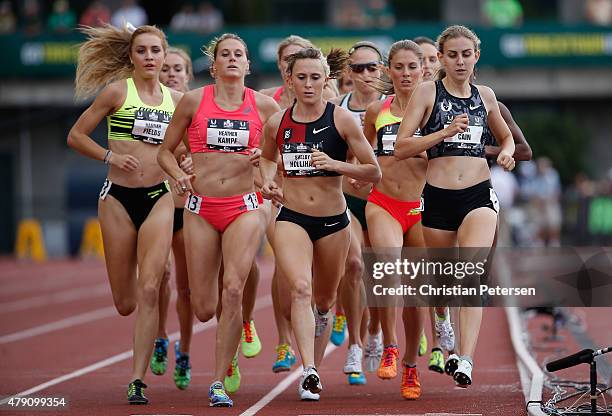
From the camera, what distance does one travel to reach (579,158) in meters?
34.8

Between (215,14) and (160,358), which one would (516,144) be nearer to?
(160,358)

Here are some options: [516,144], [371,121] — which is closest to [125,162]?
[371,121]

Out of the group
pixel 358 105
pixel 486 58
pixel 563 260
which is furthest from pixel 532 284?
pixel 486 58

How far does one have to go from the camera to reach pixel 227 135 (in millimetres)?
9914

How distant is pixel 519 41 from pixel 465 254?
2380cm

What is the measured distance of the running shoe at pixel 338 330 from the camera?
12.2m

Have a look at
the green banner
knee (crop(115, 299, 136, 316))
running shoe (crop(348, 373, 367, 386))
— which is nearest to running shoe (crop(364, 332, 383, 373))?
running shoe (crop(348, 373, 367, 386))

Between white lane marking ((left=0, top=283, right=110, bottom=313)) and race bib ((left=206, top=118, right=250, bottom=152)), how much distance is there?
36.9ft

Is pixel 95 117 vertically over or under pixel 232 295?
over

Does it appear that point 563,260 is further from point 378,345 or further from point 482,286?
point 482,286

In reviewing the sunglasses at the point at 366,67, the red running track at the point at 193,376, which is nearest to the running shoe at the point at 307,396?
the red running track at the point at 193,376

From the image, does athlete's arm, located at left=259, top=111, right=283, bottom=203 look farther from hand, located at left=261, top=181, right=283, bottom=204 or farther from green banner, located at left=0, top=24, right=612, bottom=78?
green banner, located at left=0, top=24, right=612, bottom=78

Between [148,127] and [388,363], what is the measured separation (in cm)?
251

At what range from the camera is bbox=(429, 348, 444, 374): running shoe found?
10.8 meters
